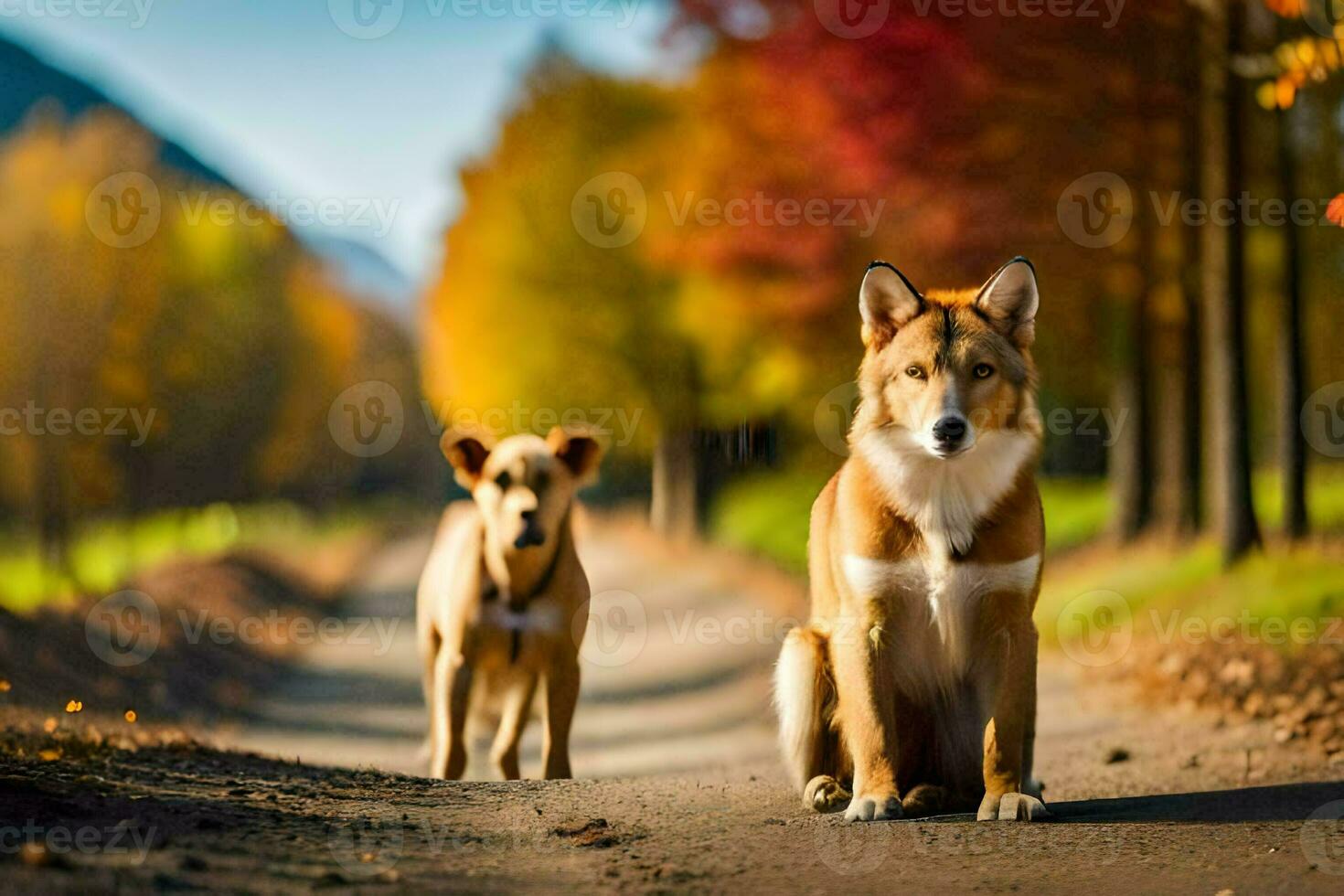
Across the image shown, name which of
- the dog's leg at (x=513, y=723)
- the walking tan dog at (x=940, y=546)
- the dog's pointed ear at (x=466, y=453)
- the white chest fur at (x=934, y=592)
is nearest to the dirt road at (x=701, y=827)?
the walking tan dog at (x=940, y=546)

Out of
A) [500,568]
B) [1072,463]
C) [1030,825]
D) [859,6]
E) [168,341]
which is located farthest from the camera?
[168,341]

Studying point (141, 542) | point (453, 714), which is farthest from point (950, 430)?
point (141, 542)

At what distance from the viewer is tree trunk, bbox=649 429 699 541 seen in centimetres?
2778

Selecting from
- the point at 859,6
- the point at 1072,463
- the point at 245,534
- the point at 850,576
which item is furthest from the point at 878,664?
the point at 245,534

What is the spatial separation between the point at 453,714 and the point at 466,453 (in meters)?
1.57

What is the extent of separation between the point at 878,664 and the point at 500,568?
3.08 m

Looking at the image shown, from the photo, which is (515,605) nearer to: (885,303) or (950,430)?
(885,303)

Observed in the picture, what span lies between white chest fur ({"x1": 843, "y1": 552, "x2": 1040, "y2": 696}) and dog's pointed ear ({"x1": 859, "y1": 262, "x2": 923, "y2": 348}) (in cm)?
99

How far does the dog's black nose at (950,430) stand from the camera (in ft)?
19.0

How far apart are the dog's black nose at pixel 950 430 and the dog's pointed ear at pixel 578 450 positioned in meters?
3.33

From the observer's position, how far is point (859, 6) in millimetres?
15078

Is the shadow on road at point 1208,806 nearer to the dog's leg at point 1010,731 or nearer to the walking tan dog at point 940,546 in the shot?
the dog's leg at point 1010,731

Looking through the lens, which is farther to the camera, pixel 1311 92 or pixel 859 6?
pixel 1311 92

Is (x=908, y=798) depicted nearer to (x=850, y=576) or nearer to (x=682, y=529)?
(x=850, y=576)
